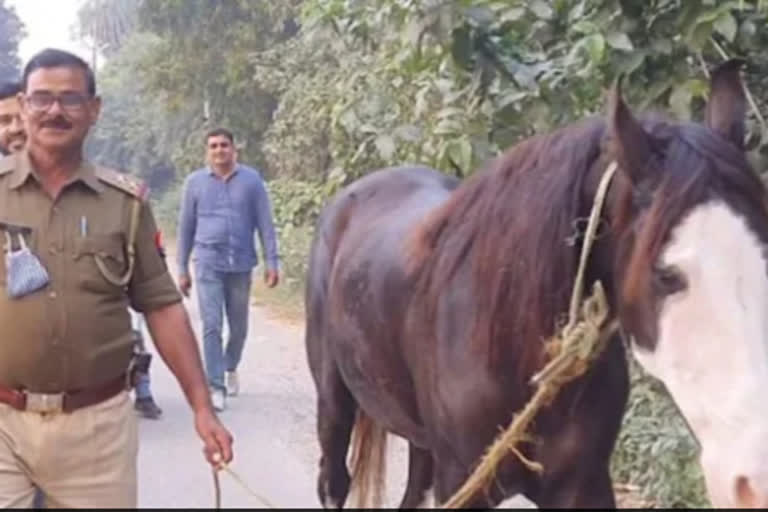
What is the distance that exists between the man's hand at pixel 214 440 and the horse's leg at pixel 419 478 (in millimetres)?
1984

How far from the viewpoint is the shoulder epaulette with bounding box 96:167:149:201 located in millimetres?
3699

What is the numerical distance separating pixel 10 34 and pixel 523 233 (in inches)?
2702

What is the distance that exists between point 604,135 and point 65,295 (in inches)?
56.5

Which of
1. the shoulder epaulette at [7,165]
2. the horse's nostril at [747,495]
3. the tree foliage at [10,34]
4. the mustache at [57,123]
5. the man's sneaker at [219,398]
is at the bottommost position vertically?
the tree foliage at [10,34]

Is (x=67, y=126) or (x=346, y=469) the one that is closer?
(x=67, y=126)

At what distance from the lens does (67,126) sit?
3625 mm

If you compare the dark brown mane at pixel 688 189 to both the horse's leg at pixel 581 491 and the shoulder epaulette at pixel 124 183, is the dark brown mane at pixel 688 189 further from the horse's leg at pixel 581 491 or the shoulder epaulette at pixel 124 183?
the shoulder epaulette at pixel 124 183

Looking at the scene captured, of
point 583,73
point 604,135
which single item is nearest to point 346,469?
point 583,73

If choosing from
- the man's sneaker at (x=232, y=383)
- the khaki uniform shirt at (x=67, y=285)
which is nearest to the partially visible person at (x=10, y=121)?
the khaki uniform shirt at (x=67, y=285)

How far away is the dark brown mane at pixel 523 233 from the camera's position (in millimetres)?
3750

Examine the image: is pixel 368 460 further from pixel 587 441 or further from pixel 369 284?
pixel 587 441

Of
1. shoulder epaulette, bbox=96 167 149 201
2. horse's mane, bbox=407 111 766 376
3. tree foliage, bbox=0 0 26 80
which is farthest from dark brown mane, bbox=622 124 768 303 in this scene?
tree foliage, bbox=0 0 26 80

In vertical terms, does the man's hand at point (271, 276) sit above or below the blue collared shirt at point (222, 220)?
below

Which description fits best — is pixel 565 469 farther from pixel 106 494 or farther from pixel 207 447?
pixel 106 494
